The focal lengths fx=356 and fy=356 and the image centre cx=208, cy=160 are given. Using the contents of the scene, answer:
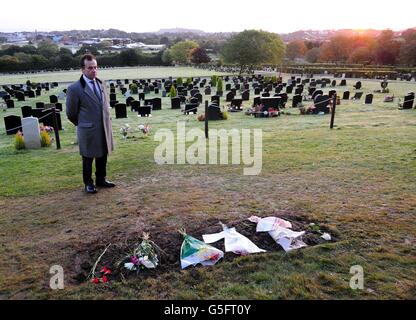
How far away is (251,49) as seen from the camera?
6391 centimetres

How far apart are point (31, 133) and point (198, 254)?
27.4ft

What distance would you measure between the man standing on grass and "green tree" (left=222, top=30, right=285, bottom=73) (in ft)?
202

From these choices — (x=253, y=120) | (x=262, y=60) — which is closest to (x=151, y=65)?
(x=262, y=60)

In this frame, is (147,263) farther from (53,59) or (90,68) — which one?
(53,59)

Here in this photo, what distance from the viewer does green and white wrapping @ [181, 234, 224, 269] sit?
3.74 meters

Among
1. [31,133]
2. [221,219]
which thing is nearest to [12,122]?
[31,133]

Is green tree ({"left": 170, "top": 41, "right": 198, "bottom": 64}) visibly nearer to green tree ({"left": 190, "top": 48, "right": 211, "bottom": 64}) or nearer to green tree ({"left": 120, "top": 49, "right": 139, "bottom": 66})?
green tree ({"left": 190, "top": 48, "right": 211, "bottom": 64})

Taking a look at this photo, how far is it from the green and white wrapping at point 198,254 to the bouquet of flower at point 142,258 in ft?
0.98

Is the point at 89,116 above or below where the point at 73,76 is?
above

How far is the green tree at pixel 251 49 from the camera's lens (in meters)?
64.1

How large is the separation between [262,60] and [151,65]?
4422 cm

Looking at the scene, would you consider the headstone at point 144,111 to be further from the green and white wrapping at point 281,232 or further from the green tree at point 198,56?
the green tree at point 198,56

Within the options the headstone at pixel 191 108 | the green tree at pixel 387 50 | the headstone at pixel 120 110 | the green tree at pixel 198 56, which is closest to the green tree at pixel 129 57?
the green tree at pixel 198 56
